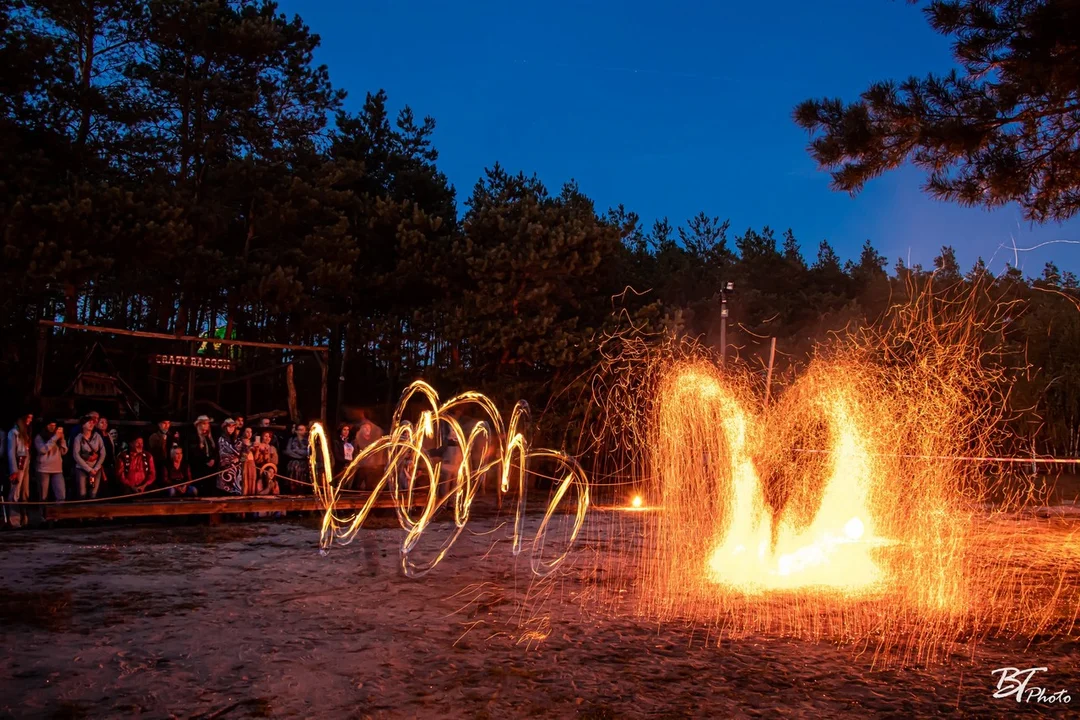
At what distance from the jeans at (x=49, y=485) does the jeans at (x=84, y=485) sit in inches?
10.1

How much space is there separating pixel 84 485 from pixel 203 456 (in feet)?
6.73

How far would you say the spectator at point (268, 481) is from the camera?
15.5 m

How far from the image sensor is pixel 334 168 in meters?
22.1

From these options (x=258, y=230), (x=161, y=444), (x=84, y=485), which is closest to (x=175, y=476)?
(x=161, y=444)

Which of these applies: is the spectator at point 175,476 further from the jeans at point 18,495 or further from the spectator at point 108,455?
Answer: the jeans at point 18,495

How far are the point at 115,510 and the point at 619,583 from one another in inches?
318

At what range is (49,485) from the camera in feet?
44.3

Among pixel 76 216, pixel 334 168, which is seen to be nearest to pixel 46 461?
pixel 76 216

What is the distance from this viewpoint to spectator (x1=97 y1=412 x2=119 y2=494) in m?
14.2

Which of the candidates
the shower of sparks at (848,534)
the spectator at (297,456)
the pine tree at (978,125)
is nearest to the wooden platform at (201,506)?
the spectator at (297,456)

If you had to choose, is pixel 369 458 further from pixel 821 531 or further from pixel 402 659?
pixel 402 659

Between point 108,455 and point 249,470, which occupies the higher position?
point 108,455

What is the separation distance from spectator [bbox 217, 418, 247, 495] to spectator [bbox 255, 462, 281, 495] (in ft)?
1.36

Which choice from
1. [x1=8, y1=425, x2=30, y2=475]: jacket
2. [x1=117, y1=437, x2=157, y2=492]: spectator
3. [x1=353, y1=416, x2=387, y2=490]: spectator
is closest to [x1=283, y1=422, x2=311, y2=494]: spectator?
[x1=353, y1=416, x2=387, y2=490]: spectator
